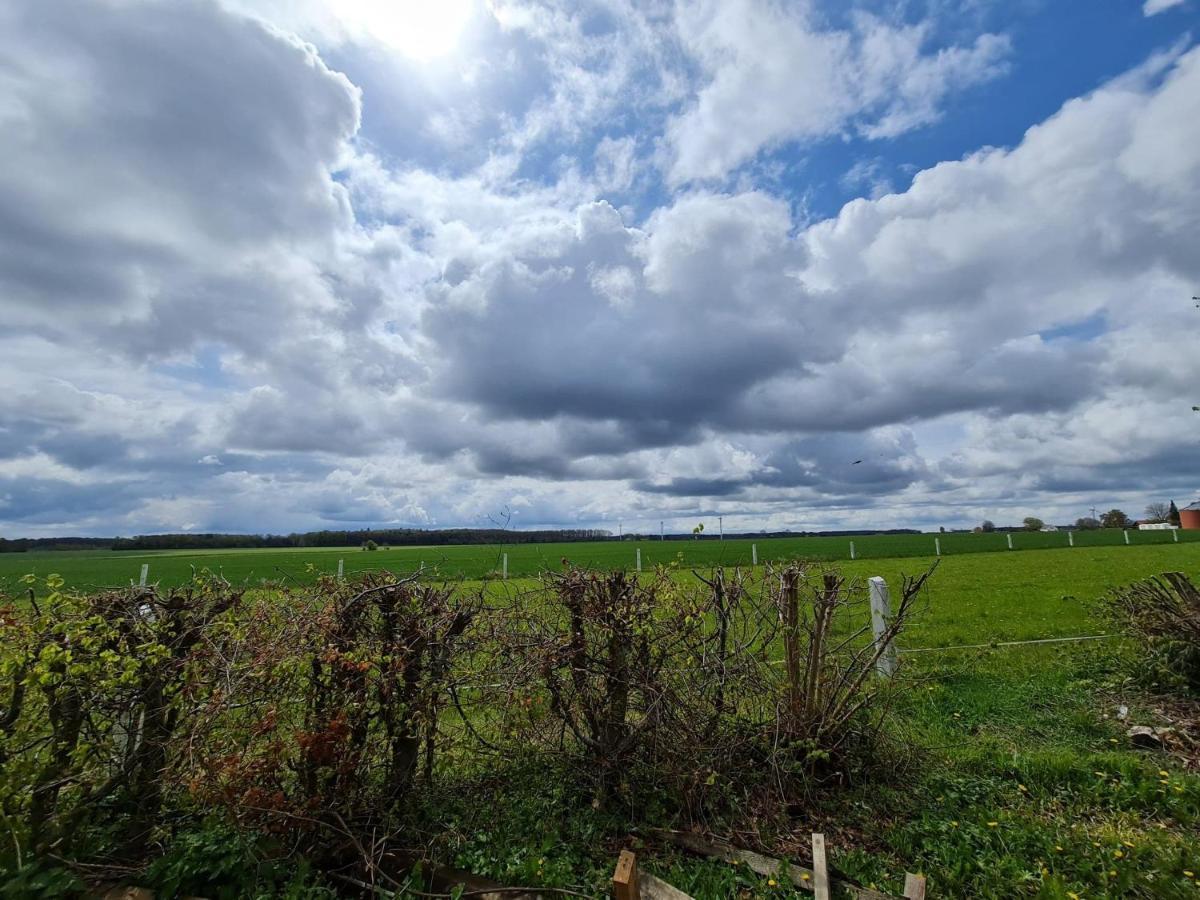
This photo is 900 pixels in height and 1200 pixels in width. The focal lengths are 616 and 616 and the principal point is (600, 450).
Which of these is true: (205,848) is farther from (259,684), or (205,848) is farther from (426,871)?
(426,871)

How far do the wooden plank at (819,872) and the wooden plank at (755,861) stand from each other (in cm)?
12

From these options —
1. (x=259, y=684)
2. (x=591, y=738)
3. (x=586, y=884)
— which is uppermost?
(x=259, y=684)

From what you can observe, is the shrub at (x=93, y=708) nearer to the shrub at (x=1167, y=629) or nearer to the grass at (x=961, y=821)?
the grass at (x=961, y=821)

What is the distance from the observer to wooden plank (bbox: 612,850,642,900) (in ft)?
9.41

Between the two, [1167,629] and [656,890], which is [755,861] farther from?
[1167,629]

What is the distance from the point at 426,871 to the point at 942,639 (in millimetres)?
9352

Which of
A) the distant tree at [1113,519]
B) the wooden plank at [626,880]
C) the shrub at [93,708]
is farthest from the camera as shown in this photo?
the distant tree at [1113,519]

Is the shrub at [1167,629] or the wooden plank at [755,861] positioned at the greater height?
the shrub at [1167,629]

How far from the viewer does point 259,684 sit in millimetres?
3686

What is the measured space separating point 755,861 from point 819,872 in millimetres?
484

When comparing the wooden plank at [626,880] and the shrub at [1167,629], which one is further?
the shrub at [1167,629]

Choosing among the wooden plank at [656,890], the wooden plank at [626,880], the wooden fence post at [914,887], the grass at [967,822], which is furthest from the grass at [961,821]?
the wooden plank at [626,880]

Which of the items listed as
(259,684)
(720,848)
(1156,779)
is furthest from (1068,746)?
(259,684)

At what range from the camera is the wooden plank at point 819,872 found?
327 cm
